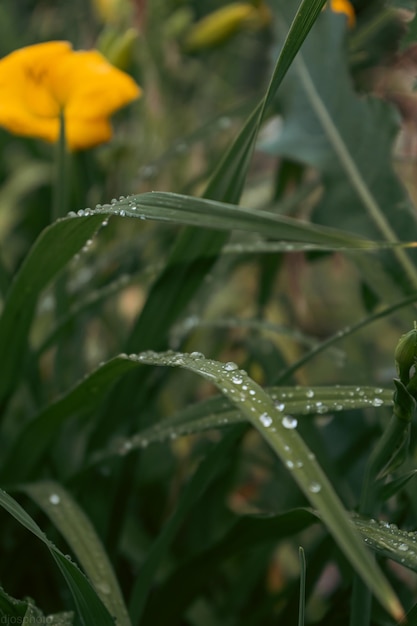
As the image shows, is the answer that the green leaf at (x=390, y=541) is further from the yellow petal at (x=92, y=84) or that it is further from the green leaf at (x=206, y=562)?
the yellow petal at (x=92, y=84)

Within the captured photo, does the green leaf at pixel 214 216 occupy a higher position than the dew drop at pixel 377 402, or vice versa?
the green leaf at pixel 214 216

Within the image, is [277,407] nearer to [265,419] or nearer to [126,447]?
[265,419]

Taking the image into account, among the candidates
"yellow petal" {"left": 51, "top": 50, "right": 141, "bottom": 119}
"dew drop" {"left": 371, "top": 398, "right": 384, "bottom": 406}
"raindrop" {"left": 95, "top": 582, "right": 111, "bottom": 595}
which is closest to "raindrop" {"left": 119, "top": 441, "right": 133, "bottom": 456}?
"raindrop" {"left": 95, "top": 582, "right": 111, "bottom": 595}

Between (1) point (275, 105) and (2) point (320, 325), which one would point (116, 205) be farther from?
(2) point (320, 325)

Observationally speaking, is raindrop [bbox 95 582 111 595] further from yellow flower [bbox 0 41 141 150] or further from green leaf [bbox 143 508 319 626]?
yellow flower [bbox 0 41 141 150]

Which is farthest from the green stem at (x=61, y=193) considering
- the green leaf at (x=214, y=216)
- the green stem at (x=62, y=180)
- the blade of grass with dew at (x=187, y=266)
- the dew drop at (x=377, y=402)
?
the dew drop at (x=377, y=402)

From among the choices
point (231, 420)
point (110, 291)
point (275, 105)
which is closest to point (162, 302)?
point (110, 291)
